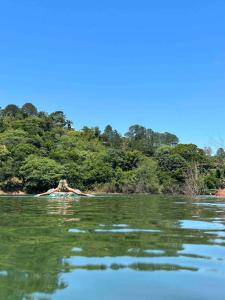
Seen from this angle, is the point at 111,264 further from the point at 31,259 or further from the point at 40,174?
the point at 40,174

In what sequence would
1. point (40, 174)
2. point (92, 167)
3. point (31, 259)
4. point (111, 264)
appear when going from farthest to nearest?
Result: point (92, 167) → point (40, 174) → point (31, 259) → point (111, 264)

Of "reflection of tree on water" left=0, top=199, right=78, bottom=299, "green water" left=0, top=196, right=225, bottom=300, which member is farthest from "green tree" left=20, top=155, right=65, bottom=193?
"green water" left=0, top=196, right=225, bottom=300

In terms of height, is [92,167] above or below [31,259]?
above

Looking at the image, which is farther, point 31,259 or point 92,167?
point 92,167

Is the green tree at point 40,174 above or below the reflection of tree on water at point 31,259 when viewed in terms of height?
above

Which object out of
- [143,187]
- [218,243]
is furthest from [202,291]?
[143,187]

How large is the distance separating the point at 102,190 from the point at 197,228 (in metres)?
64.8

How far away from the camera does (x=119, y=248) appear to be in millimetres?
6543

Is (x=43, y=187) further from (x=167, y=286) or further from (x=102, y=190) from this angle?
(x=167, y=286)

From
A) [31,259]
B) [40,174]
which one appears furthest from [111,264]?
[40,174]

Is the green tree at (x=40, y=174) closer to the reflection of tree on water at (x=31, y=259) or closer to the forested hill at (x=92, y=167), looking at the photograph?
the forested hill at (x=92, y=167)

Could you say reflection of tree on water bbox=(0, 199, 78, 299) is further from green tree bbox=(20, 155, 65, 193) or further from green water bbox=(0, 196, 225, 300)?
green tree bbox=(20, 155, 65, 193)

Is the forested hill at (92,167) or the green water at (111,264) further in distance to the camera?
the forested hill at (92,167)

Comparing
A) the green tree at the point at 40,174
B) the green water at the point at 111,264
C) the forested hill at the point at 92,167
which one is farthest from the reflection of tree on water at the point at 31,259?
the green tree at the point at 40,174
